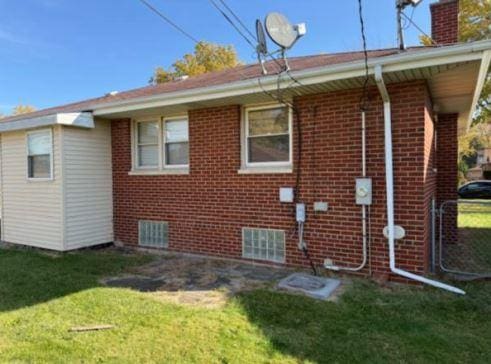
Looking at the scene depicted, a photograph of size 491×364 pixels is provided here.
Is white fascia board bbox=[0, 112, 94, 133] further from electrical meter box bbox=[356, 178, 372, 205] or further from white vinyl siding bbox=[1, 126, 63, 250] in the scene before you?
electrical meter box bbox=[356, 178, 372, 205]

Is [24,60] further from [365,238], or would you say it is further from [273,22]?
[365,238]

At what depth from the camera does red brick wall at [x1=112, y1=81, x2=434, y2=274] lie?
201 inches

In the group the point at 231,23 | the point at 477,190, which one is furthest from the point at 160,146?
the point at 477,190

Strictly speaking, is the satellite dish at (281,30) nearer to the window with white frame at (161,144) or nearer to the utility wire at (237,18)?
the utility wire at (237,18)

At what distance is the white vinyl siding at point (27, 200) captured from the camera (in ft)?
24.1

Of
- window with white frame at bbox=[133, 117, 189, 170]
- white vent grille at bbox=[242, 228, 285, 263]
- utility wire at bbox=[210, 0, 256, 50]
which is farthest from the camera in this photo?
window with white frame at bbox=[133, 117, 189, 170]

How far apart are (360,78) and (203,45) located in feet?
79.5

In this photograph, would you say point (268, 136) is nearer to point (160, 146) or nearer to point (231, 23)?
point (231, 23)

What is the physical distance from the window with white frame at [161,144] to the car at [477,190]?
23719mm

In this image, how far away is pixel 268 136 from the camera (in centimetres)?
641

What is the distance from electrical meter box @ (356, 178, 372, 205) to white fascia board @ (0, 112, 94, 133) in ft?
18.6

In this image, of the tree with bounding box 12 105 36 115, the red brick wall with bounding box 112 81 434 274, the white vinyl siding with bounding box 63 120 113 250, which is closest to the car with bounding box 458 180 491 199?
the red brick wall with bounding box 112 81 434 274

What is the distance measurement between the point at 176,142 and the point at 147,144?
2.74 feet

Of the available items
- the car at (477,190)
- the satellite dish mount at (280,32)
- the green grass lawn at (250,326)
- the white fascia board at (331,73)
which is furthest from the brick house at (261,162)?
the car at (477,190)
